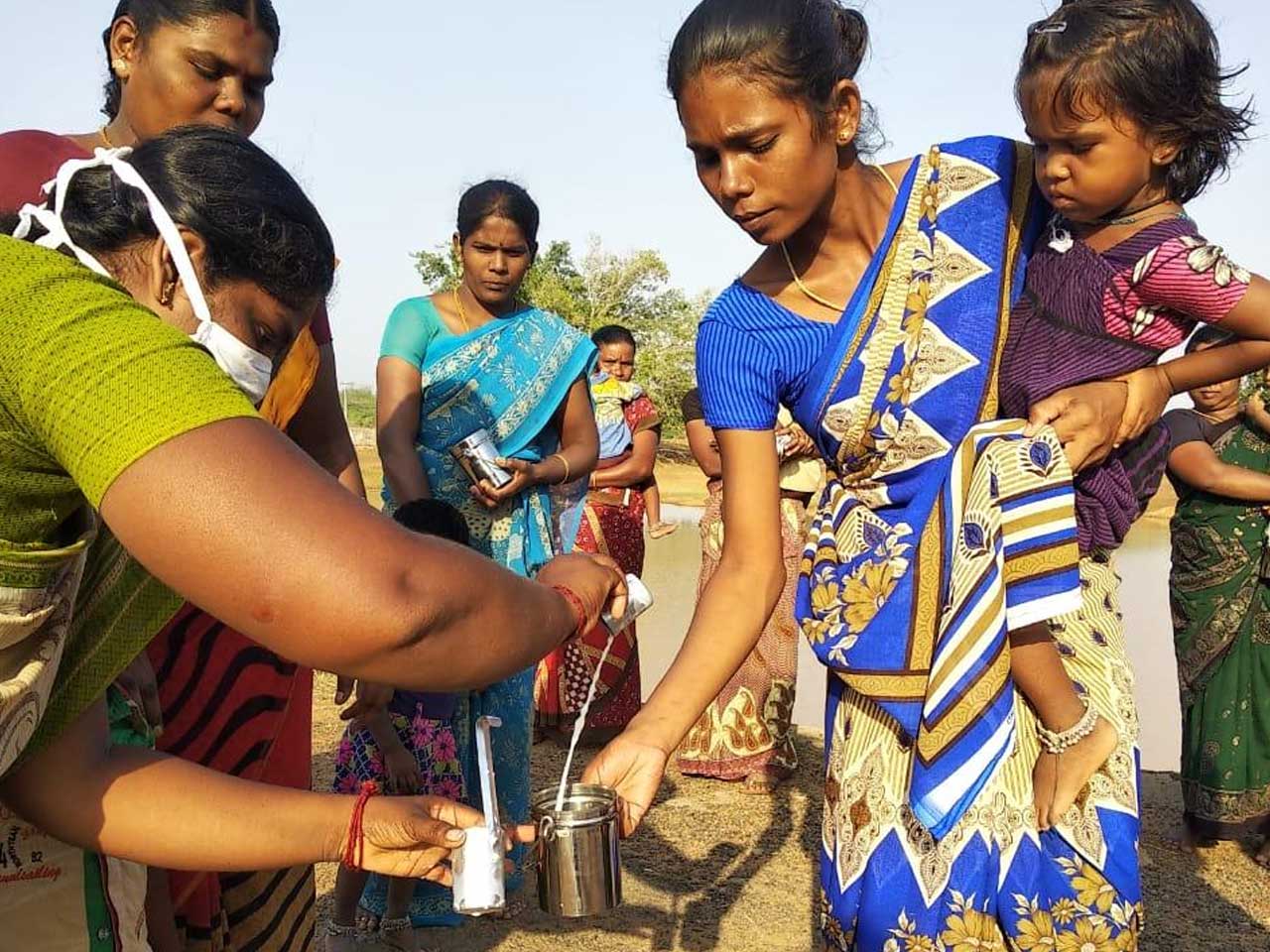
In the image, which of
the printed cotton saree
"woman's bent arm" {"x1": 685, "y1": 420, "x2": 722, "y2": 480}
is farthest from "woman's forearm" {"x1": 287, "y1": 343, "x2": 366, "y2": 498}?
the printed cotton saree

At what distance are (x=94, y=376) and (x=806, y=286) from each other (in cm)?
135

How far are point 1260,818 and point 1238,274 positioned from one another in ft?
12.9

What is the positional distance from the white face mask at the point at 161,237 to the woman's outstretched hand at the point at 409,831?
2.24ft

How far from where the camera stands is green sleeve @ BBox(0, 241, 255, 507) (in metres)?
1.23

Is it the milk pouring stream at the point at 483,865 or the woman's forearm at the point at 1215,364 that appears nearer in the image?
the milk pouring stream at the point at 483,865

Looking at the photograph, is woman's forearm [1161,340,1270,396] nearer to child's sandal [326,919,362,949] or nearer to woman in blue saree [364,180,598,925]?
woman in blue saree [364,180,598,925]

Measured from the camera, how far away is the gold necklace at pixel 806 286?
7.18ft

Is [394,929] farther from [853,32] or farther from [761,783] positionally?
[853,32]

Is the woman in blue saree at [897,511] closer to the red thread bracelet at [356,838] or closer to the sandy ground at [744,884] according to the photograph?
the red thread bracelet at [356,838]

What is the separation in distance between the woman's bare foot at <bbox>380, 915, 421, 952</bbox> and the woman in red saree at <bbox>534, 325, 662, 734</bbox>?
2.48 meters

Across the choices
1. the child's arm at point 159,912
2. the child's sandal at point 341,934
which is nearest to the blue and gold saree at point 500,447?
the child's sandal at point 341,934

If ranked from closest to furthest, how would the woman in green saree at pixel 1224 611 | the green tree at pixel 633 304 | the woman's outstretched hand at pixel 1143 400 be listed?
1. the woman's outstretched hand at pixel 1143 400
2. the woman in green saree at pixel 1224 611
3. the green tree at pixel 633 304

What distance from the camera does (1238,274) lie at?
80.0 inches

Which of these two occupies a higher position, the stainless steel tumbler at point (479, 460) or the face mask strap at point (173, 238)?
the face mask strap at point (173, 238)
